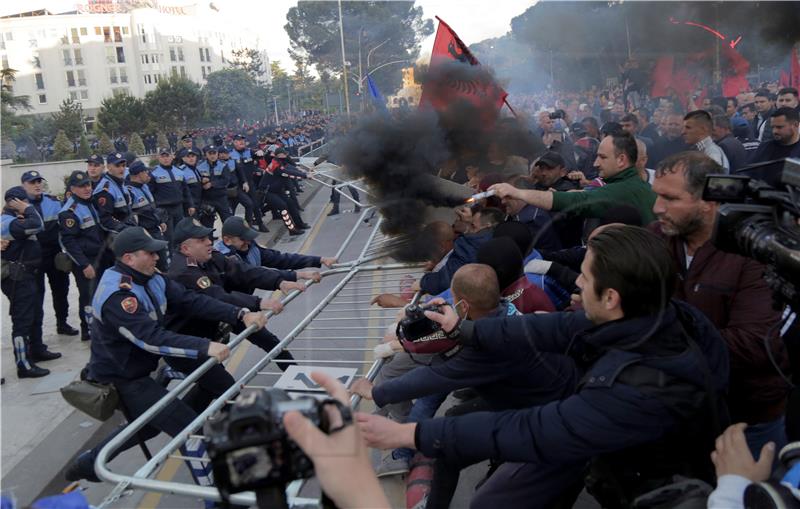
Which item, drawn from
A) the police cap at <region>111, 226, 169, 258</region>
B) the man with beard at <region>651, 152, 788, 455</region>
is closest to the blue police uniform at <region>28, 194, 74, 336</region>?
the police cap at <region>111, 226, 169, 258</region>

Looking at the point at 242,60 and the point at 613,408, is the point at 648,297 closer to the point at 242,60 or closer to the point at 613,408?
the point at 613,408

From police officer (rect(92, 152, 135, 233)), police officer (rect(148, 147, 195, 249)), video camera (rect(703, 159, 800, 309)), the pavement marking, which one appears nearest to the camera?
video camera (rect(703, 159, 800, 309))

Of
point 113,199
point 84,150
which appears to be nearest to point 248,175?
point 113,199

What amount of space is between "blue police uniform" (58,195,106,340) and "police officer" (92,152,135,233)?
1.02ft

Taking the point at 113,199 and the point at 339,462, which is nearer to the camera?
the point at 339,462

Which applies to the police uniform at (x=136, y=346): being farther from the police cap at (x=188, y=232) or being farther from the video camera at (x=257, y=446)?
the video camera at (x=257, y=446)

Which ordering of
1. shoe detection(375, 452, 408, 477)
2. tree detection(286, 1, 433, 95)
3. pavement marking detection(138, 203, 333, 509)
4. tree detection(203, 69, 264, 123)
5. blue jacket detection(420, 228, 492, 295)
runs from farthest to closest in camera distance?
1. tree detection(203, 69, 264, 123)
2. tree detection(286, 1, 433, 95)
3. blue jacket detection(420, 228, 492, 295)
4. pavement marking detection(138, 203, 333, 509)
5. shoe detection(375, 452, 408, 477)

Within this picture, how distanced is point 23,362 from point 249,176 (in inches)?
316

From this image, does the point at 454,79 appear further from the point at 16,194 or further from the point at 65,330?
the point at 65,330

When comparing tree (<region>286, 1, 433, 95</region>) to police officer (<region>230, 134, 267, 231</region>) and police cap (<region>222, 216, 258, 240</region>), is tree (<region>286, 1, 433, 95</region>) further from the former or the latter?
police cap (<region>222, 216, 258, 240</region>)

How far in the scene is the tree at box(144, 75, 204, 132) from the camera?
40.1 m

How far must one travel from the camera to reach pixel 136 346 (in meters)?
3.64

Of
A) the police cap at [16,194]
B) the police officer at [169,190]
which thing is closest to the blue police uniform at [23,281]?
the police cap at [16,194]

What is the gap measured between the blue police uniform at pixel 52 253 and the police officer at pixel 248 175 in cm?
549
